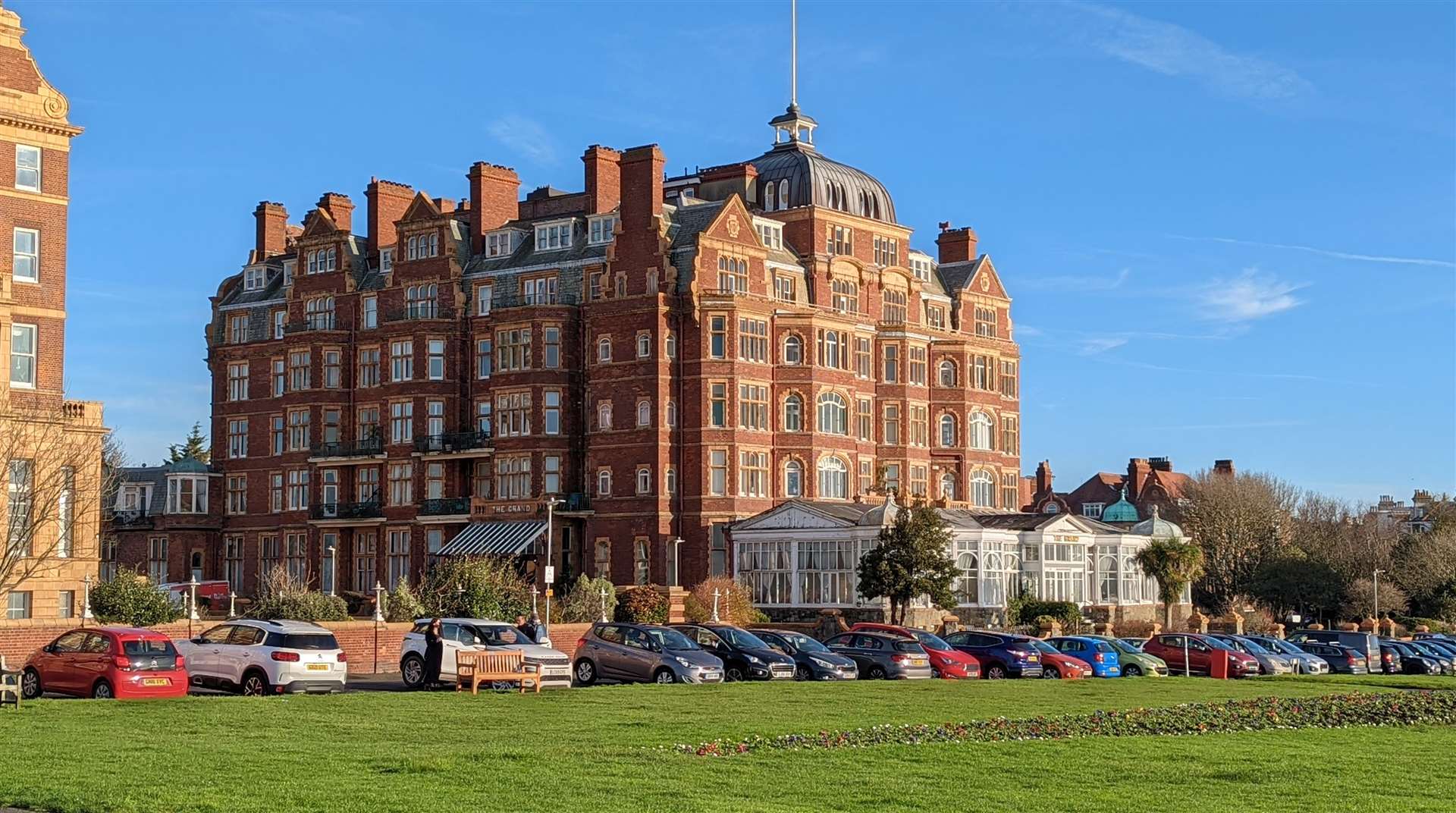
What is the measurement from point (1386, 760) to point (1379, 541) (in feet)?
260

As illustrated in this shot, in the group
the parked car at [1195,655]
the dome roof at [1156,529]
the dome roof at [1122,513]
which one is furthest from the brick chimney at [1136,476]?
the parked car at [1195,655]

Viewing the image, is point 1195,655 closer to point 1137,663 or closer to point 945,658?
point 1137,663

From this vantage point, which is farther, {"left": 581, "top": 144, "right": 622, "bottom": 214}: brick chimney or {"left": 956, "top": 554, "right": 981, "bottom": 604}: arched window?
{"left": 581, "top": 144, "right": 622, "bottom": 214}: brick chimney

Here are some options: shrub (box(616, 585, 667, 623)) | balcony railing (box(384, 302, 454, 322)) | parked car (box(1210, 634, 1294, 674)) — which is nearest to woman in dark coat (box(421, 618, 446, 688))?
shrub (box(616, 585, 667, 623))

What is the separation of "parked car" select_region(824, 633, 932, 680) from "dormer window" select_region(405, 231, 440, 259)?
39501mm

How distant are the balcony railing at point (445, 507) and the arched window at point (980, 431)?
22774mm

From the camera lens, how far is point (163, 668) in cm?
3316

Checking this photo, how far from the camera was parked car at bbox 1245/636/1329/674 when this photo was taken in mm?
53531

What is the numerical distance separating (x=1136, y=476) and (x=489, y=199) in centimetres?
6327

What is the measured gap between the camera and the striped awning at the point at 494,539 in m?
71.9

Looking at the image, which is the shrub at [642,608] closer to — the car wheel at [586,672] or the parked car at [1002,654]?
the parked car at [1002,654]

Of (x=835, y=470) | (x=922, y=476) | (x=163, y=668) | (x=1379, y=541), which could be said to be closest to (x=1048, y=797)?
(x=163, y=668)

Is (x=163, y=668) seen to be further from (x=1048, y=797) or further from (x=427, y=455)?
(x=427, y=455)

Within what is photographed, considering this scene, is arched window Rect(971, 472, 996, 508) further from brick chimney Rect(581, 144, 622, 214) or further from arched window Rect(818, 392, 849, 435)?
brick chimney Rect(581, 144, 622, 214)
